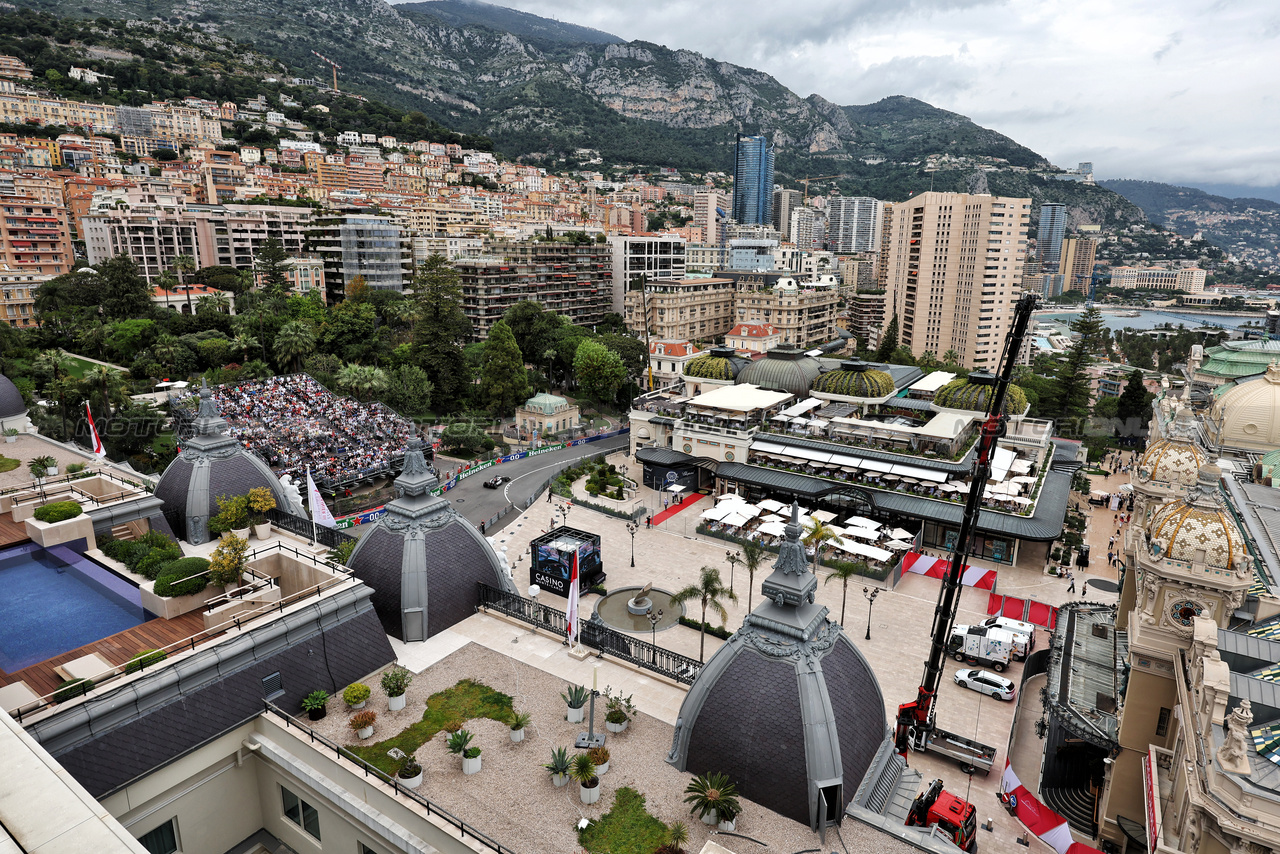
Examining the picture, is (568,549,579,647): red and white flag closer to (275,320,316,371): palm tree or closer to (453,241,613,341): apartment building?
(275,320,316,371): palm tree

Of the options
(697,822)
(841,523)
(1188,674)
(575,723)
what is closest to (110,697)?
(575,723)

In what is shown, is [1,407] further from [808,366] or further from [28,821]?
[808,366]

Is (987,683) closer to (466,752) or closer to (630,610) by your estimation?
(630,610)

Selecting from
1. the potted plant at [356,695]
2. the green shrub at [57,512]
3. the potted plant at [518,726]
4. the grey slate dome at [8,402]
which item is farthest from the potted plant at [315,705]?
the grey slate dome at [8,402]

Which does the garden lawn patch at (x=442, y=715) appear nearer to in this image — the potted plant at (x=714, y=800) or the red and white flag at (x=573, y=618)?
the red and white flag at (x=573, y=618)

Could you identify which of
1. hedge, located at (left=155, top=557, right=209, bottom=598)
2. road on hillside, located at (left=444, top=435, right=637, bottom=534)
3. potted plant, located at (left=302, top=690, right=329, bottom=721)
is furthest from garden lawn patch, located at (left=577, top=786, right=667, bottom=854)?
road on hillside, located at (left=444, top=435, right=637, bottom=534)
